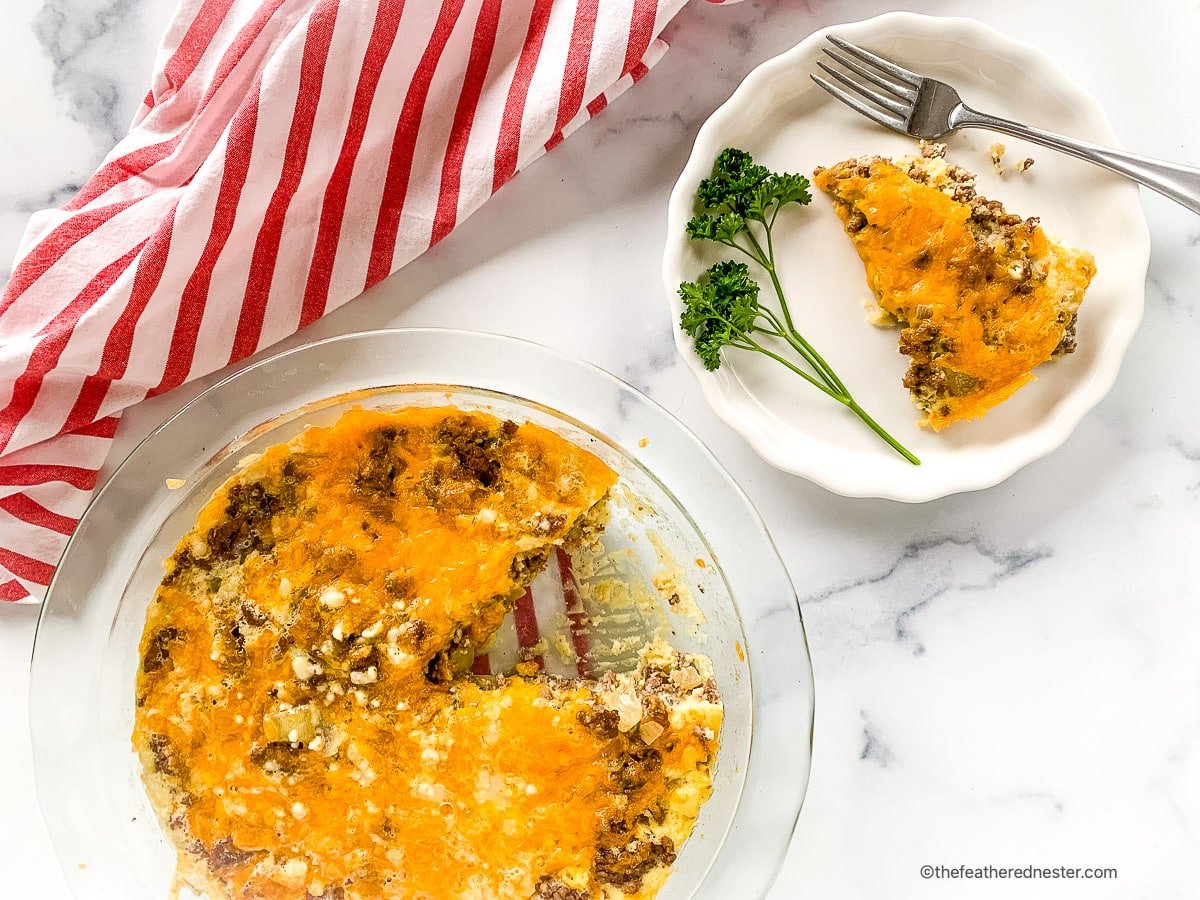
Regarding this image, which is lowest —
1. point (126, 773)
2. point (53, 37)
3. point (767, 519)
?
point (126, 773)

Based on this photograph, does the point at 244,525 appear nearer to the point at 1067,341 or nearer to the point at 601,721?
the point at 601,721

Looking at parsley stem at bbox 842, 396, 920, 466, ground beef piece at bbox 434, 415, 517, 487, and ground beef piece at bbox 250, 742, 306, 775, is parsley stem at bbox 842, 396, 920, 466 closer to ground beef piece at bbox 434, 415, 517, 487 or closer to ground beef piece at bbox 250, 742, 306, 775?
ground beef piece at bbox 434, 415, 517, 487

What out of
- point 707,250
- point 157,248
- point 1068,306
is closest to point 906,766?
point 1068,306

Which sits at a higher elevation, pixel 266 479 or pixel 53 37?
pixel 53 37

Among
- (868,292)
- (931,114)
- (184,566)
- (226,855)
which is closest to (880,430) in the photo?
(868,292)

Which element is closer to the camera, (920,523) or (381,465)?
(381,465)

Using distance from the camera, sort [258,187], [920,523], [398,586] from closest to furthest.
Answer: [398,586], [258,187], [920,523]

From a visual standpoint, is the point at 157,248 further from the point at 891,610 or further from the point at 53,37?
the point at 891,610
